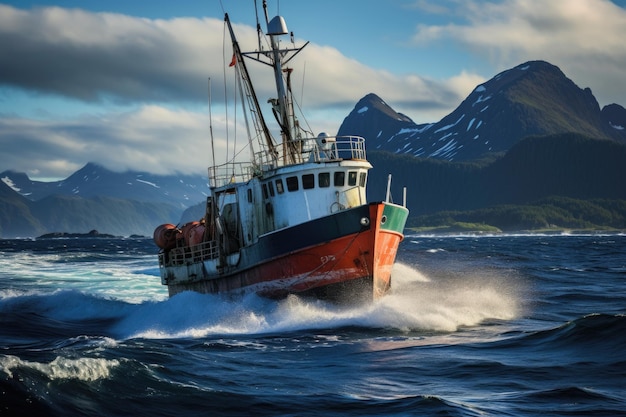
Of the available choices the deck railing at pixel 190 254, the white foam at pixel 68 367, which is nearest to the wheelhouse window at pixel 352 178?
the deck railing at pixel 190 254

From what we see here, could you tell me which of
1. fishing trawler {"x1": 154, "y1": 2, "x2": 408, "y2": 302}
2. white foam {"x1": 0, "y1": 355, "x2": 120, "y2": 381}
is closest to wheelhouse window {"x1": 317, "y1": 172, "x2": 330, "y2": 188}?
fishing trawler {"x1": 154, "y1": 2, "x2": 408, "y2": 302}

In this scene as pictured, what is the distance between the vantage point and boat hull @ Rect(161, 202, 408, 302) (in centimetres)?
3120

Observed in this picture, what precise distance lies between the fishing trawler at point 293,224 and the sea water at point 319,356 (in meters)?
1.08

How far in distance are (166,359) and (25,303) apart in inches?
971

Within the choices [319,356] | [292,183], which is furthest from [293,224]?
[319,356]

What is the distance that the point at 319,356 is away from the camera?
76.6 ft

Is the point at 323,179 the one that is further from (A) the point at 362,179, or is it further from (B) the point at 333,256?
(B) the point at 333,256

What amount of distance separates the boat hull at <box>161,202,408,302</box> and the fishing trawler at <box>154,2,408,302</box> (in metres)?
0.04

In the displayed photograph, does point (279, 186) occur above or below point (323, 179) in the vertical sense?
below

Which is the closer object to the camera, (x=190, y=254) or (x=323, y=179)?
(x=323, y=179)

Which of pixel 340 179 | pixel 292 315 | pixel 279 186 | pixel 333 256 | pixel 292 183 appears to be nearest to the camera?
pixel 292 315

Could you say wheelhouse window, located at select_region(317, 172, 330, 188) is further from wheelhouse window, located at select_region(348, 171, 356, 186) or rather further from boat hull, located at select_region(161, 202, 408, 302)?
boat hull, located at select_region(161, 202, 408, 302)

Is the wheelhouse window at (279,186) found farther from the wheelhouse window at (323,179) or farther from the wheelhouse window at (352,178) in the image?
the wheelhouse window at (352,178)

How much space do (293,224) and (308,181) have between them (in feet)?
6.48
